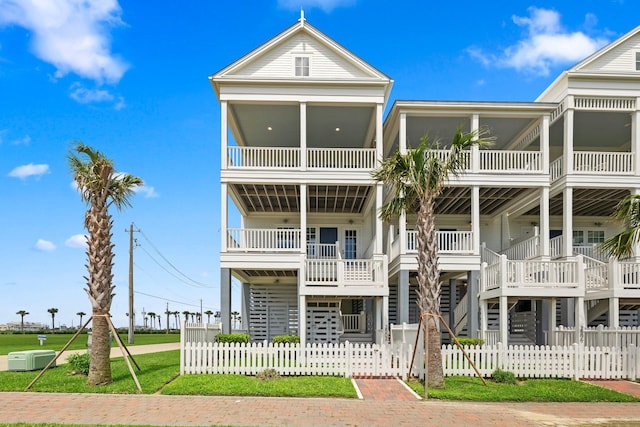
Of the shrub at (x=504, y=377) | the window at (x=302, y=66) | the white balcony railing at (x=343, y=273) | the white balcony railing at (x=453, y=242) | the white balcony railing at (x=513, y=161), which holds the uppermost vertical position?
the window at (x=302, y=66)

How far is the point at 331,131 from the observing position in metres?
24.1

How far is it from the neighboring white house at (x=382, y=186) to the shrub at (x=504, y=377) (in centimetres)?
315

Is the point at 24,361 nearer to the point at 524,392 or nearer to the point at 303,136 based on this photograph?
the point at 303,136

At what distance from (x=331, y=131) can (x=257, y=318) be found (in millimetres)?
9955

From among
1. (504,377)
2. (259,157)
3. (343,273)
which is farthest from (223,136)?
(504,377)

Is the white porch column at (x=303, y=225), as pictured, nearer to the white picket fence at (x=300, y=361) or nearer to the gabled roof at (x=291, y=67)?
the gabled roof at (x=291, y=67)

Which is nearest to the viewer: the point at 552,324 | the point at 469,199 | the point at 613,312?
the point at 613,312

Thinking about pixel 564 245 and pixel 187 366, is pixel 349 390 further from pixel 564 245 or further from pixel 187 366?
pixel 564 245

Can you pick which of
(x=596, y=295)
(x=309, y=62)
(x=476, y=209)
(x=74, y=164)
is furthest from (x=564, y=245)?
(x=74, y=164)

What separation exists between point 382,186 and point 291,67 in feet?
20.1

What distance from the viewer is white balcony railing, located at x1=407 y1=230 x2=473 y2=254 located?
2014 centimetres

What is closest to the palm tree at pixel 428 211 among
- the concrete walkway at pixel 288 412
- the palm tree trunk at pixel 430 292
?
the palm tree trunk at pixel 430 292

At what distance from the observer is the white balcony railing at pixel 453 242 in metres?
20.1

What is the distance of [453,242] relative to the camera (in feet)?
66.9
